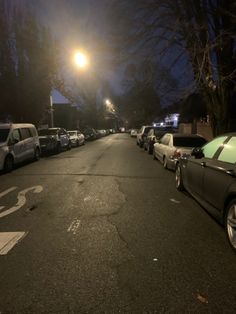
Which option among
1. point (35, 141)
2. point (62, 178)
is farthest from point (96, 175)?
point (35, 141)

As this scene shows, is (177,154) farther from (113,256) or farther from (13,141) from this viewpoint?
(113,256)

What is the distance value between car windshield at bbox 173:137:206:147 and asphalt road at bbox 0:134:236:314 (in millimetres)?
3811

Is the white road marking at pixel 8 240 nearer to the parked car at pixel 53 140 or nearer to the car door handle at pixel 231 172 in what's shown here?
the car door handle at pixel 231 172

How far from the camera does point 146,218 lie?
6324 millimetres

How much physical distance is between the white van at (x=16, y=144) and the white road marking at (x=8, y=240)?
24.2ft

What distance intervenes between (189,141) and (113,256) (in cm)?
809

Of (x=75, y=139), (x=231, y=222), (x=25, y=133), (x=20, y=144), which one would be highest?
(x=25, y=133)

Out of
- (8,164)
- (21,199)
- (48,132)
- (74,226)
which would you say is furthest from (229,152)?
(48,132)

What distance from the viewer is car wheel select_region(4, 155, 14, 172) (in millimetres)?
12680

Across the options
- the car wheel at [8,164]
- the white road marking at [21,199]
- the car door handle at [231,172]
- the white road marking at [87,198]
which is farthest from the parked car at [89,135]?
the car door handle at [231,172]

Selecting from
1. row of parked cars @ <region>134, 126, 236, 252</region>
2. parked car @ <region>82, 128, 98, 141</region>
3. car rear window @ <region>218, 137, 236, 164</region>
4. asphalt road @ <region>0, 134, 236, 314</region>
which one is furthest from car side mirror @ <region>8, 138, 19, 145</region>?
parked car @ <region>82, 128, 98, 141</region>

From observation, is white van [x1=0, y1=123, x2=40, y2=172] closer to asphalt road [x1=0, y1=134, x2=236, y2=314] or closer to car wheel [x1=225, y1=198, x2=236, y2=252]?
asphalt road [x1=0, y1=134, x2=236, y2=314]

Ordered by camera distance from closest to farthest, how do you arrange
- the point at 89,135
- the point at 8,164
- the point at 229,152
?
the point at 229,152 → the point at 8,164 → the point at 89,135

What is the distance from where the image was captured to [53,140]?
21047 mm
